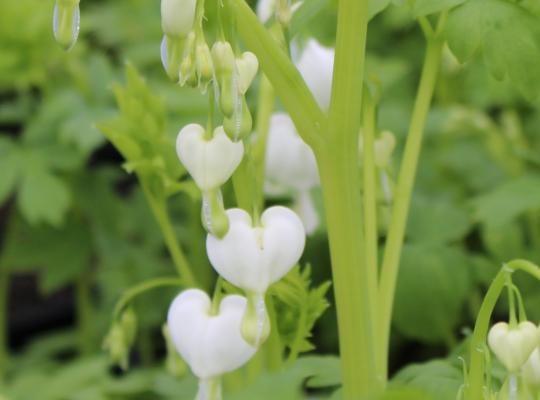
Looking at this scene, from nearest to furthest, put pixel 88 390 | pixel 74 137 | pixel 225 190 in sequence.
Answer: pixel 225 190, pixel 88 390, pixel 74 137

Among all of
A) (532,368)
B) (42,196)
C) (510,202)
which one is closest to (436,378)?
(532,368)

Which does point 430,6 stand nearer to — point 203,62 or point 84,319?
point 203,62

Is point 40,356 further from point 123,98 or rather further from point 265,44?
point 265,44

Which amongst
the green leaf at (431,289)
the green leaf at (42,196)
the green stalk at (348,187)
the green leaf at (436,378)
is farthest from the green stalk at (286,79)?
the green leaf at (42,196)

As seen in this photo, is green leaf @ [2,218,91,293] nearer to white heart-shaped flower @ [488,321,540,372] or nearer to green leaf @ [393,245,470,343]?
green leaf @ [393,245,470,343]

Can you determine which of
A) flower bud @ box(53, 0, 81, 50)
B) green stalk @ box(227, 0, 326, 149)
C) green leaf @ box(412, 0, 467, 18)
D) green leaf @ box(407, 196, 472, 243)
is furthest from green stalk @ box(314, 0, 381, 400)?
green leaf @ box(407, 196, 472, 243)

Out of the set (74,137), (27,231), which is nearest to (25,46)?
(74,137)

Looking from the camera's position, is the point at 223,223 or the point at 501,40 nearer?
the point at 223,223

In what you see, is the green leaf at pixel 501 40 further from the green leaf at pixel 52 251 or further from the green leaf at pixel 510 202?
the green leaf at pixel 52 251
